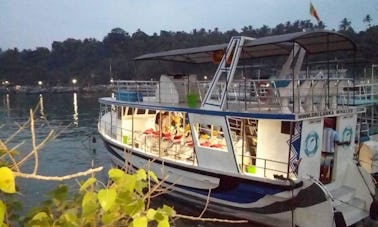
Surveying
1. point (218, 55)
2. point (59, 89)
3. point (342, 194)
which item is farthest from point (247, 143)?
point (59, 89)

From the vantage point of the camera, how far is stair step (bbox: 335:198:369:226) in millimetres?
11422

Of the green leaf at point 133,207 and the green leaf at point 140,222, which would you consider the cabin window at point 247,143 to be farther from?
the green leaf at point 140,222

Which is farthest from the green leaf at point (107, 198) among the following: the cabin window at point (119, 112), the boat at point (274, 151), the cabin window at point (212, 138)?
the cabin window at point (119, 112)

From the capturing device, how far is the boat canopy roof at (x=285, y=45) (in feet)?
36.3

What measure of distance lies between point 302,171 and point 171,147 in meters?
5.26

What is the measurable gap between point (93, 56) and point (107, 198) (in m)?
170

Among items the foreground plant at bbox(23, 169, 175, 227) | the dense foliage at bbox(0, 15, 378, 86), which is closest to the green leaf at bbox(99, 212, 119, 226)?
the foreground plant at bbox(23, 169, 175, 227)

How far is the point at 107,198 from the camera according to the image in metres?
2.02

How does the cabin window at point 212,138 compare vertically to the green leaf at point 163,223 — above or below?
below

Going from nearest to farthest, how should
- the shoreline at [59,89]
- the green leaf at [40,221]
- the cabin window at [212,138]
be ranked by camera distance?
the green leaf at [40,221] → the cabin window at [212,138] → the shoreline at [59,89]

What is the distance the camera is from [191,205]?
46.9 ft

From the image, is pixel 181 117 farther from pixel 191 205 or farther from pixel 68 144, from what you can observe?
pixel 68 144

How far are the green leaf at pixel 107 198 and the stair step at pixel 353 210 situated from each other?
1052 cm

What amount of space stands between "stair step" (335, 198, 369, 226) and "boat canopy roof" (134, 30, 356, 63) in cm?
485
